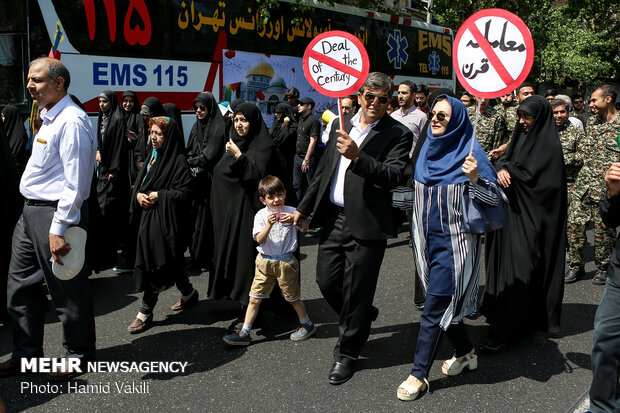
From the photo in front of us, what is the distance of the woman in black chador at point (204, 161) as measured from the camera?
15.5ft

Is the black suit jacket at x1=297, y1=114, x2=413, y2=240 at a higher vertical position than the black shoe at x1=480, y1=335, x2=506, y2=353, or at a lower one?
higher

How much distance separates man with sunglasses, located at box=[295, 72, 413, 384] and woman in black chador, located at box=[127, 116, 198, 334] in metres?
1.23

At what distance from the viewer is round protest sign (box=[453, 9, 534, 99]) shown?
3.51 meters

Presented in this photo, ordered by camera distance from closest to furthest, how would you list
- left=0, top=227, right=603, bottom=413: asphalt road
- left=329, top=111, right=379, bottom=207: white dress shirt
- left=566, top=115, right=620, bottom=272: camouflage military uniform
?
left=0, top=227, right=603, bottom=413: asphalt road, left=329, top=111, right=379, bottom=207: white dress shirt, left=566, top=115, right=620, bottom=272: camouflage military uniform

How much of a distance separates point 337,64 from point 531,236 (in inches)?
76.6

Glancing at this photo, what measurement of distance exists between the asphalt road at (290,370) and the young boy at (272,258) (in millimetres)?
235

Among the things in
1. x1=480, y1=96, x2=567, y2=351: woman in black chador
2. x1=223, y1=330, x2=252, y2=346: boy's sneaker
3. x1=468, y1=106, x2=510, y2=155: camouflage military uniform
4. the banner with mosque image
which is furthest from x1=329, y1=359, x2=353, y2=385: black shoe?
the banner with mosque image

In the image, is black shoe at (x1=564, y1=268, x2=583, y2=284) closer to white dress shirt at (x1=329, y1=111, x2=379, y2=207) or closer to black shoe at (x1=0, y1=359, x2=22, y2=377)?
white dress shirt at (x1=329, y1=111, x2=379, y2=207)

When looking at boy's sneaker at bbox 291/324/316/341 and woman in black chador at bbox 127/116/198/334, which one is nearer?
boy's sneaker at bbox 291/324/316/341

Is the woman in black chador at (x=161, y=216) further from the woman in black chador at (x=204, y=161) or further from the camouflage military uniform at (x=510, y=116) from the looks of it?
the camouflage military uniform at (x=510, y=116)

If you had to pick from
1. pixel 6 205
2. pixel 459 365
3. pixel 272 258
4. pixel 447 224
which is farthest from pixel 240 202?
pixel 459 365

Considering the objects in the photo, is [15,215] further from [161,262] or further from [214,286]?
[214,286]

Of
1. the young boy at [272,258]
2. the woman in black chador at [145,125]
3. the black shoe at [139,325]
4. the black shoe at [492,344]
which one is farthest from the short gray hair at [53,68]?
the black shoe at [492,344]

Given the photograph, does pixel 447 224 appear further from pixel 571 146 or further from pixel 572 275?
pixel 571 146
